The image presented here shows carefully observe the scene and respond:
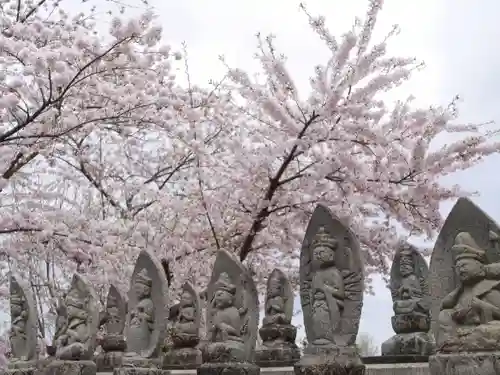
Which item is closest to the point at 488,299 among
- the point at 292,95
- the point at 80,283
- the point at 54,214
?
the point at 80,283

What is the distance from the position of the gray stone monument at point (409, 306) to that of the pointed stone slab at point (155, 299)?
8.86 feet

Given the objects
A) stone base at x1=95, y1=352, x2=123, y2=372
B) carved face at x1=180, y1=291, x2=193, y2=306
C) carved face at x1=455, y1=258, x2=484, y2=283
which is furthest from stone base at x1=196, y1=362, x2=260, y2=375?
stone base at x1=95, y1=352, x2=123, y2=372

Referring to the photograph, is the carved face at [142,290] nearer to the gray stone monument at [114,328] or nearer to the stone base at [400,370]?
the gray stone monument at [114,328]

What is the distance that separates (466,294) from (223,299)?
101 inches

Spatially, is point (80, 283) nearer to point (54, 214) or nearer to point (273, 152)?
point (54, 214)

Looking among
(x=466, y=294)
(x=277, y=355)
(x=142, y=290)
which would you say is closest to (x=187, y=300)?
(x=142, y=290)

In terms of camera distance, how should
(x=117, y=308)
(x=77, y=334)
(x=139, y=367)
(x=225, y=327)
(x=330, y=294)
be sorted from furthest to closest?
(x=117, y=308), (x=77, y=334), (x=139, y=367), (x=225, y=327), (x=330, y=294)

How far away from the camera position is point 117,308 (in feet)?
31.2

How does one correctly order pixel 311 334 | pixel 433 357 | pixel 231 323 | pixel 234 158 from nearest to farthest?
pixel 433 357 < pixel 311 334 < pixel 231 323 < pixel 234 158

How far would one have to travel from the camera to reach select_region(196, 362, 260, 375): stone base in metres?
6.48

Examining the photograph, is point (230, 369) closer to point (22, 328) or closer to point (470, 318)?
point (470, 318)

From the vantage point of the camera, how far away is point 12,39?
855cm

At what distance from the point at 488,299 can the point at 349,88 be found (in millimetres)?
5530

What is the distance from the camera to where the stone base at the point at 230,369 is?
6.48 meters
